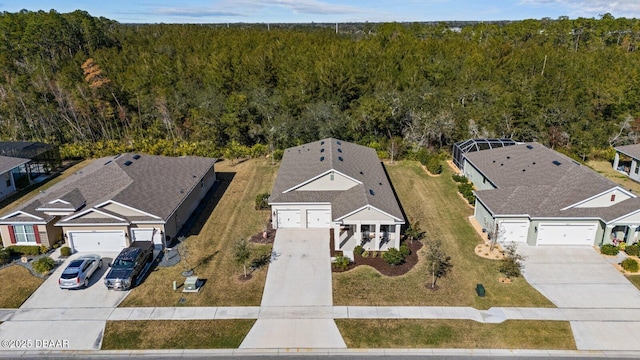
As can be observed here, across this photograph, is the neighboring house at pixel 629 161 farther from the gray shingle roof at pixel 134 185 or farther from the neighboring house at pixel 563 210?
the gray shingle roof at pixel 134 185

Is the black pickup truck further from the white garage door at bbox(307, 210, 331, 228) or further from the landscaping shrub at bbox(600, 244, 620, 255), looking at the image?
the landscaping shrub at bbox(600, 244, 620, 255)

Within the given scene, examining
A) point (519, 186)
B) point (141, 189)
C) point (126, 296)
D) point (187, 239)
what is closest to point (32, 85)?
point (141, 189)

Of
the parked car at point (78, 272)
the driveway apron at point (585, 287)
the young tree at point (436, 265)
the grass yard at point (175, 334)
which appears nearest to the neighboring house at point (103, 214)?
the parked car at point (78, 272)

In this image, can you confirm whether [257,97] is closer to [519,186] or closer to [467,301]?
[519,186]

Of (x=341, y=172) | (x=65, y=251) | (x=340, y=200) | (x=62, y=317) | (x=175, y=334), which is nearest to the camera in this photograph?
(x=175, y=334)

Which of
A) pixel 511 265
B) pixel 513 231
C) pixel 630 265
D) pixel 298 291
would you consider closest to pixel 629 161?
pixel 630 265

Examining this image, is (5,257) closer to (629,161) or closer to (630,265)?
(630,265)
